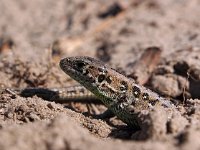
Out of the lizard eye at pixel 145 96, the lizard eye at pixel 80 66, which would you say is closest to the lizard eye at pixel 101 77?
the lizard eye at pixel 80 66

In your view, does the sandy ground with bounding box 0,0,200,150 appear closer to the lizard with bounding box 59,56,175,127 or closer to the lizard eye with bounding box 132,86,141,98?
the lizard with bounding box 59,56,175,127

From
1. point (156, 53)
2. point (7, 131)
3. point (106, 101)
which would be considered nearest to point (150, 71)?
point (156, 53)

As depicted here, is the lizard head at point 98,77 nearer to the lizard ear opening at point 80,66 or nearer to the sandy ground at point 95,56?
the lizard ear opening at point 80,66

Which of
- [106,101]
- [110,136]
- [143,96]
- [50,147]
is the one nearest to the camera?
[50,147]

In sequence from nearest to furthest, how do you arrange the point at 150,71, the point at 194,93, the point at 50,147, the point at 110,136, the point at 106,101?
the point at 50,147, the point at 110,136, the point at 106,101, the point at 194,93, the point at 150,71

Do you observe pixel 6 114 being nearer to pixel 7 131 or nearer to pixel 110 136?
pixel 110 136

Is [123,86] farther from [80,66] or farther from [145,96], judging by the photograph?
[80,66]

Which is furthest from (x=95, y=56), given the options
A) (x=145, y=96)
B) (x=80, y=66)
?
(x=145, y=96)
